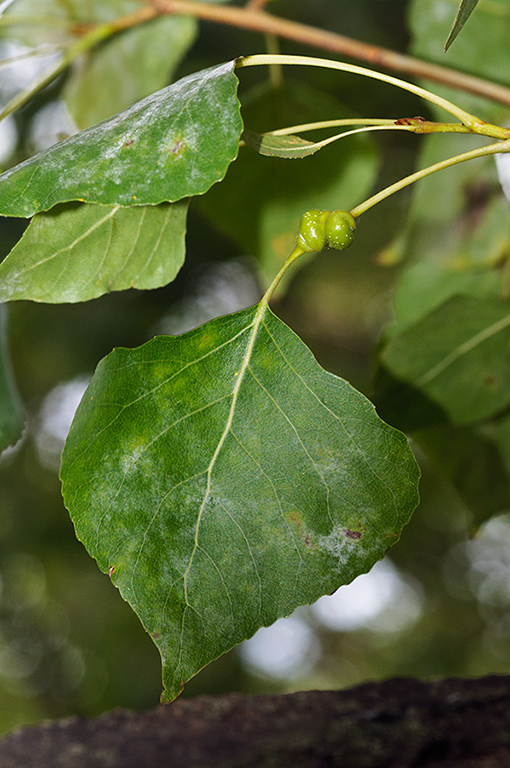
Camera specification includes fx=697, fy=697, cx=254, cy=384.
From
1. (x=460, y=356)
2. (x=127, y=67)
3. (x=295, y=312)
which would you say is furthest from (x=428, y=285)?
(x=295, y=312)

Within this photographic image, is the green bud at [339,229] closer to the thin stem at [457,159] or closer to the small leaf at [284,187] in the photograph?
the thin stem at [457,159]

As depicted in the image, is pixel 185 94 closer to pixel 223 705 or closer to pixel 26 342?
pixel 223 705

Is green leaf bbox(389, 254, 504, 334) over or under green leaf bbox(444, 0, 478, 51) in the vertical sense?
under

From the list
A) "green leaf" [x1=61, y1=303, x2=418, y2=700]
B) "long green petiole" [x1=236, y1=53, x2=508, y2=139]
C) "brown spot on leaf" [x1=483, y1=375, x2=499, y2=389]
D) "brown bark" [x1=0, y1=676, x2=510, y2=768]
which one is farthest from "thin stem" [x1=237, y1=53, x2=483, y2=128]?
"brown bark" [x1=0, y1=676, x2=510, y2=768]

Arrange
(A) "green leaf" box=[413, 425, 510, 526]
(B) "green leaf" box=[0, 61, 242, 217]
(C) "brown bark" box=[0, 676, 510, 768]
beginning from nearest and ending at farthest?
(B) "green leaf" box=[0, 61, 242, 217] → (C) "brown bark" box=[0, 676, 510, 768] → (A) "green leaf" box=[413, 425, 510, 526]

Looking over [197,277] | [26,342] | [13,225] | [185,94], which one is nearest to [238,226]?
[185,94]

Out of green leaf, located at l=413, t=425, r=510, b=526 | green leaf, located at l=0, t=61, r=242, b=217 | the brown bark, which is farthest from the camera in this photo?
green leaf, located at l=413, t=425, r=510, b=526

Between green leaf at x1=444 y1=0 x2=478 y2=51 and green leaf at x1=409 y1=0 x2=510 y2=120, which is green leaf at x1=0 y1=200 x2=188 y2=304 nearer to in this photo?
green leaf at x1=444 y1=0 x2=478 y2=51
